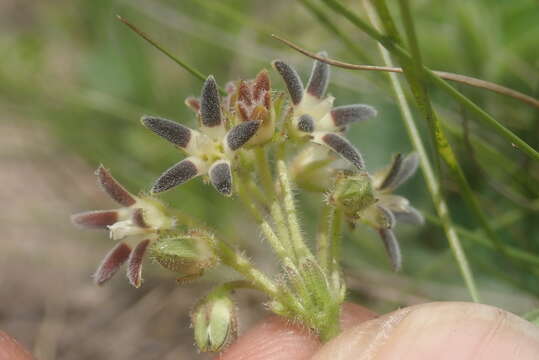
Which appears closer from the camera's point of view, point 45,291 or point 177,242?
point 177,242

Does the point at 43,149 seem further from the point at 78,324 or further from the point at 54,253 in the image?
the point at 78,324

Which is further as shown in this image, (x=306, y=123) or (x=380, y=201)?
(x=380, y=201)

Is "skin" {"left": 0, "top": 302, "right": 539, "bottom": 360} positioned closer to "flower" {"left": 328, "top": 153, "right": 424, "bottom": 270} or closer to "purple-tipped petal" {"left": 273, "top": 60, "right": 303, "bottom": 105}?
"flower" {"left": 328, "top": 153, "right": 424, "bottom": 270}

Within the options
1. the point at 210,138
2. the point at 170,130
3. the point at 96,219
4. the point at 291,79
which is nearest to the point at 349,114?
the point at 291,79

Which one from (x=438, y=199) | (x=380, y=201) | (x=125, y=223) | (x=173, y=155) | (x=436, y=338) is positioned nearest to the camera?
(x=436, y=338)

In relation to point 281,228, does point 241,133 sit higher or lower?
higher

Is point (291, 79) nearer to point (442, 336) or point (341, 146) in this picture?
point (341, 146)

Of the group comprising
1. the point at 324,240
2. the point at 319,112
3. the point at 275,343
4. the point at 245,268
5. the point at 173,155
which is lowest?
the point at 173,155

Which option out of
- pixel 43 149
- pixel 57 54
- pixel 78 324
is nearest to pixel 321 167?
pixel 78 324
